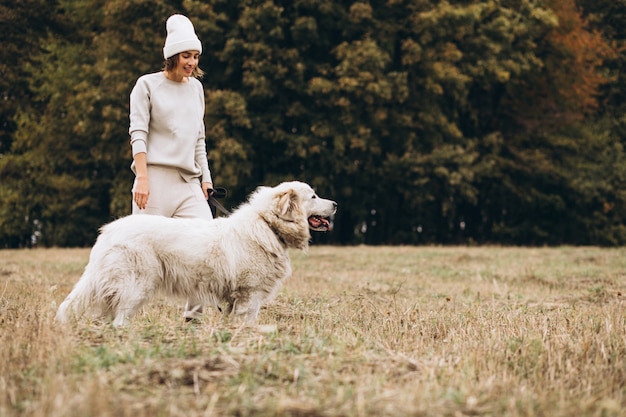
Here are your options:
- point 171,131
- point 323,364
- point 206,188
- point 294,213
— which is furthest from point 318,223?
point 323,364

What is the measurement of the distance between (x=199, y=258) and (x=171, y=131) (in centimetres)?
137

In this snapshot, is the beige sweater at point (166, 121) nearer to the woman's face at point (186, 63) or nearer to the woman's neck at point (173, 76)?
the woman's neck at point (173, 76)

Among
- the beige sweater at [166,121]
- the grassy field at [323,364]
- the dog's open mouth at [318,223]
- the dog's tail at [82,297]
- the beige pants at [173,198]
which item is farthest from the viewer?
the dog's open mouth at [318,223]

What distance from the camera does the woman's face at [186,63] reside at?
22.8 feet

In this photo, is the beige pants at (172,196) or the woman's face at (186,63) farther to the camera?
the beige pants at (172,196)

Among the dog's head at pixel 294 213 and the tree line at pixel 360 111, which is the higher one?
the tree line at pixel 360 111

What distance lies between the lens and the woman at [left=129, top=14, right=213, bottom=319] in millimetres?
6871

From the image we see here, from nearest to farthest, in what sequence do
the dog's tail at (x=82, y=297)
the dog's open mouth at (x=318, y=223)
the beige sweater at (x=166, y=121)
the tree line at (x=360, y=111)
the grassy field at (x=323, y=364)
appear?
the grassy field at (x=323, y=364)
the dog's tail at (x=82, y=297)
the beige sweater at (x=166, y=121)
the dog's open mouth at (x=318, y=223)
the tree line at (x=360, y=111)

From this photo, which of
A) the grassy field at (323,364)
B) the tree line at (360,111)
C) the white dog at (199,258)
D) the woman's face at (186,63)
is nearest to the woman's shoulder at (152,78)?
the woman's face at (186,63)

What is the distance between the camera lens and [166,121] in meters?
7.06

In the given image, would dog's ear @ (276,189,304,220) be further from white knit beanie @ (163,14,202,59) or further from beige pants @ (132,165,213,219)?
white knit beanie @ (163,14,202,59)

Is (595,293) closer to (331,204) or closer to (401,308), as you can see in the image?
(401,308)

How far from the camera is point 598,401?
13.5 feet

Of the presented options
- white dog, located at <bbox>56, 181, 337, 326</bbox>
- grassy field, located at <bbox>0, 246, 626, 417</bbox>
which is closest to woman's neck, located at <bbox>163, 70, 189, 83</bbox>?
white dog, located at <bbox>56, 181, 337, 326</bbox>
